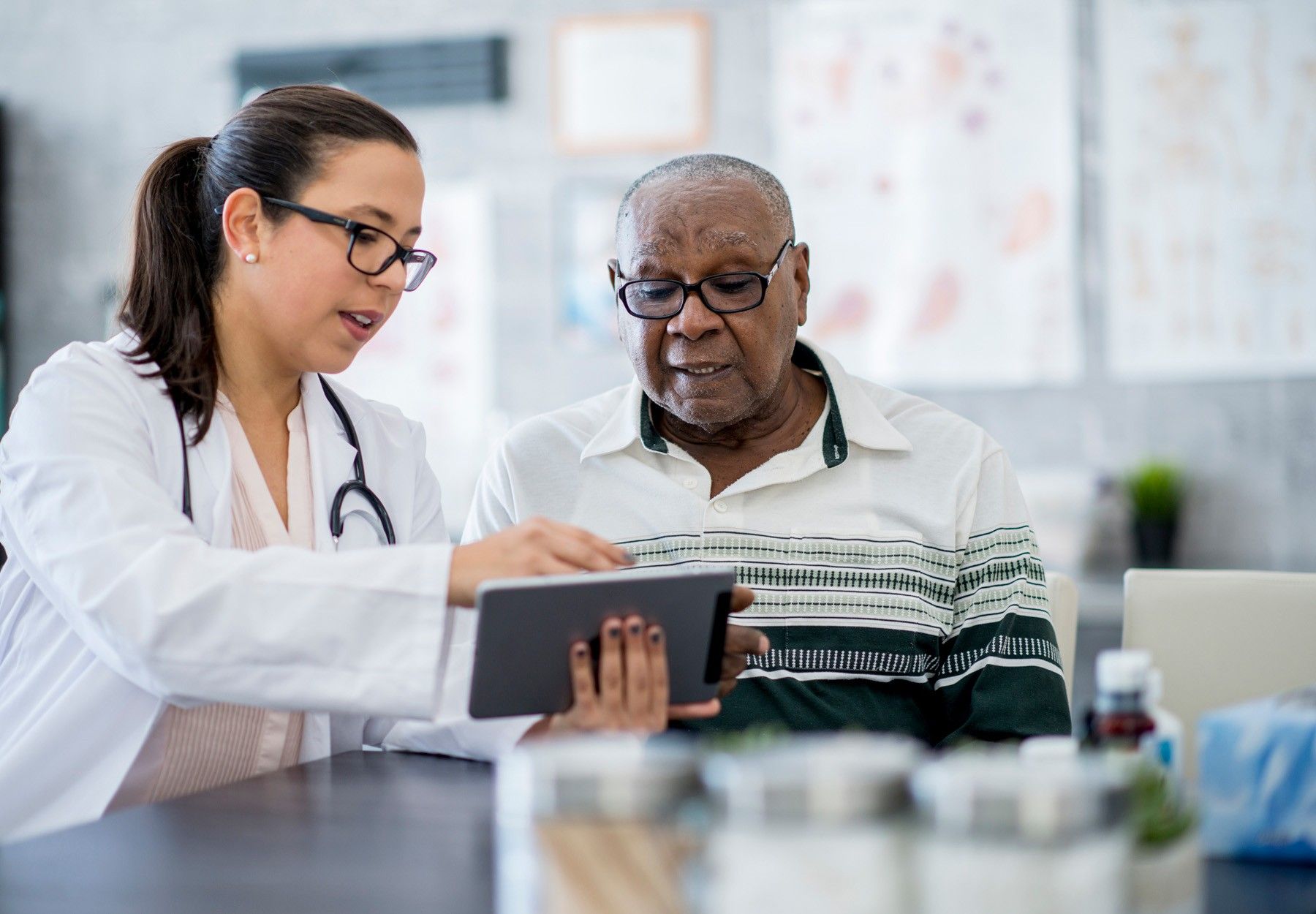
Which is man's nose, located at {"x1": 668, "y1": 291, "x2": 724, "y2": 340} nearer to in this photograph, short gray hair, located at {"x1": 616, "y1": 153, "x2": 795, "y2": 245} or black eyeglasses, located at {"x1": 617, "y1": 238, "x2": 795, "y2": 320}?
black eyeglasses, located at {"x1": 617, "y1": 238, "x2": 795, "y2": 320}

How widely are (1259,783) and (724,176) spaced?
1.13 m

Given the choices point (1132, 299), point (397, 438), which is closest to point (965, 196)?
point (1132, 299)

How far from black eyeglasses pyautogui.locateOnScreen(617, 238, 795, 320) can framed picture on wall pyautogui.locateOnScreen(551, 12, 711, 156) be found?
6.92 feet

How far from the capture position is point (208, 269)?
1625mm

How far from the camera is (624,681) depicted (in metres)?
1.31

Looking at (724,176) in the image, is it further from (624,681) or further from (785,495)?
(624,681)

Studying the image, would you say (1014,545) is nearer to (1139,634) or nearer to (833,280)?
(1139,634)

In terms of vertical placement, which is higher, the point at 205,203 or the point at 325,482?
the point at 205,203

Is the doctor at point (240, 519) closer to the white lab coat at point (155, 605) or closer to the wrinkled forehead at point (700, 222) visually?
the white lab coat at point (155, 605)

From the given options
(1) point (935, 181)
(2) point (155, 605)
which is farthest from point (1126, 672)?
(1) point (935, 181)

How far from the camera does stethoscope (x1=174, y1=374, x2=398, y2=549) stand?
1.52m

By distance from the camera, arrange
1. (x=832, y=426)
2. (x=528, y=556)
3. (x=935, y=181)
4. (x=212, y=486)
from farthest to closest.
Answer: (x=935, y=181)
(x=832, y=426)
(x=212, y=486)
(x=528, y=556)

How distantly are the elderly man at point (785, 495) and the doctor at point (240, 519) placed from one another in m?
0.31

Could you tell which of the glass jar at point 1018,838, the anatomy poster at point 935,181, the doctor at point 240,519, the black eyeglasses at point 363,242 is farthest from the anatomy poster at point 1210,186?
the glass jar at point 1018,838
